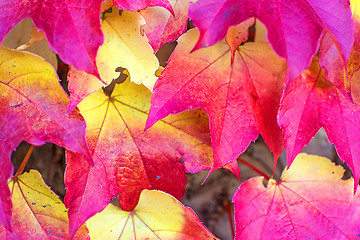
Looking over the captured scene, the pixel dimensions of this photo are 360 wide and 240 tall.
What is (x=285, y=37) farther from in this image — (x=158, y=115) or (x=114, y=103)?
(x=114, y=103)

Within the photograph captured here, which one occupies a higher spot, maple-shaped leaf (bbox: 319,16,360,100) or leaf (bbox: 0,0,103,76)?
leaf (bbox: 0,0,103,76)

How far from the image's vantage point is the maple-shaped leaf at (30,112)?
1.45 feet

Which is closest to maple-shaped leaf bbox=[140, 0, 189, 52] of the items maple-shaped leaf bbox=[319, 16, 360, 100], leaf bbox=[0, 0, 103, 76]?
leaf bbox=[0, 0, 103, 76]

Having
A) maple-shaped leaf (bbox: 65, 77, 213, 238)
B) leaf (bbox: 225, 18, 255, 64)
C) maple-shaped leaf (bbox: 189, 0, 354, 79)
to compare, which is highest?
maple-shaped leaf (bbox: 189, 0, 354, 79)

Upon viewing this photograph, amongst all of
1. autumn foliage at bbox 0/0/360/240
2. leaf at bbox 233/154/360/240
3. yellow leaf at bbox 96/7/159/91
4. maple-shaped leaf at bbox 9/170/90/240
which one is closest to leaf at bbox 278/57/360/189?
autumn foliage at bbox 0/0/360/240

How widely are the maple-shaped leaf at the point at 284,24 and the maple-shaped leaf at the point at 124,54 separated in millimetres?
131

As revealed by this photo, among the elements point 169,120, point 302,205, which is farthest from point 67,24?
point 302,205

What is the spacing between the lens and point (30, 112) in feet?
1.55

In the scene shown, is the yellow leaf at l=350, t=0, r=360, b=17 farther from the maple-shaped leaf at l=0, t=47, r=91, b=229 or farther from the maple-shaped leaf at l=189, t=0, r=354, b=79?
the maple-shaped leaf at l=0, t=47, r=91, b=229

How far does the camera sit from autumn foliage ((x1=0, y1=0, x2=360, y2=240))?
1.49 ft

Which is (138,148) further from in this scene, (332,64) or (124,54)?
(332,64)

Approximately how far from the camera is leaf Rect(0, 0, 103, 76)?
0.39 meters

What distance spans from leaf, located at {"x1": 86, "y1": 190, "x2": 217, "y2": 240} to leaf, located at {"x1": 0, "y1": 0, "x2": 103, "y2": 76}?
0.86ft

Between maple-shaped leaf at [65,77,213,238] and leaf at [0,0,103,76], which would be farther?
maple-shaped leaf at [65,77,213,238]
